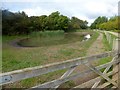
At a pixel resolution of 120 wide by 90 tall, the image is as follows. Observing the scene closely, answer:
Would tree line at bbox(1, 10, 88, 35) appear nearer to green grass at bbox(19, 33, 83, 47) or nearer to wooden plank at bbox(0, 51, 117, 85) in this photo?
green grass at bbox(19, 33, 83, 47)

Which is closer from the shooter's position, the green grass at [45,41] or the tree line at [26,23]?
the green grass at [45,41]

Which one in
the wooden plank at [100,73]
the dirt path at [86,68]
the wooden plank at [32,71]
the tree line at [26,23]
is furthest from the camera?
the tree line at [26,23]

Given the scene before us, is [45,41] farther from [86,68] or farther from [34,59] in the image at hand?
[86,68]

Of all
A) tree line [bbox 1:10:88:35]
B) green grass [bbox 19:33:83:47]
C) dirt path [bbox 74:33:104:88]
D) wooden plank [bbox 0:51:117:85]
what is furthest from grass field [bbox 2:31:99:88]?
tree line [bbox 1:10:88:35]

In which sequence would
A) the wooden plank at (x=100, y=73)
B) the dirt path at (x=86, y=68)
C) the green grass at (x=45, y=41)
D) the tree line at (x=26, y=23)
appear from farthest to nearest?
Answer: the tree line at (x=26, y=23) → the green grass at (x=45, y=41) → the dirt path at (x=86, y=68) → the wooden plank at (x=100, y=73)

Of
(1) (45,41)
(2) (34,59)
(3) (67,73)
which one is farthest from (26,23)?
(3) (67,73)

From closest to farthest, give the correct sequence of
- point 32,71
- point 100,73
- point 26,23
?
point 32,71
point 100,73
point 26,23

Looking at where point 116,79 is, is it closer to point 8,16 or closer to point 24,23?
point 8,16

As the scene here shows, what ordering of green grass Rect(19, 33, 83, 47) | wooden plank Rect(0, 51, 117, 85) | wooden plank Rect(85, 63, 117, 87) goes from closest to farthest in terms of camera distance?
wooden plank Rect(0, 51, 117, 85) → wooden plank Rect(85, 63, 117, 87) → green grass Rect(19, 33, 83, 47)

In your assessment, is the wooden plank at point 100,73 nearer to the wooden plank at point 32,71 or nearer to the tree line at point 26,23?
the wooden plank at point 32,71

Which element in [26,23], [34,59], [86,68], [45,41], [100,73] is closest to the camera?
[100,73]

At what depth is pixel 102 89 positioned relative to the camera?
13.3 ft

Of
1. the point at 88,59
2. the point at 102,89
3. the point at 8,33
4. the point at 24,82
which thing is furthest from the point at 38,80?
the point at 8,33

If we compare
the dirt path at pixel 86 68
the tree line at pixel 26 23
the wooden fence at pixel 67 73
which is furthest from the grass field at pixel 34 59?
the tree line at pixel 26 23
